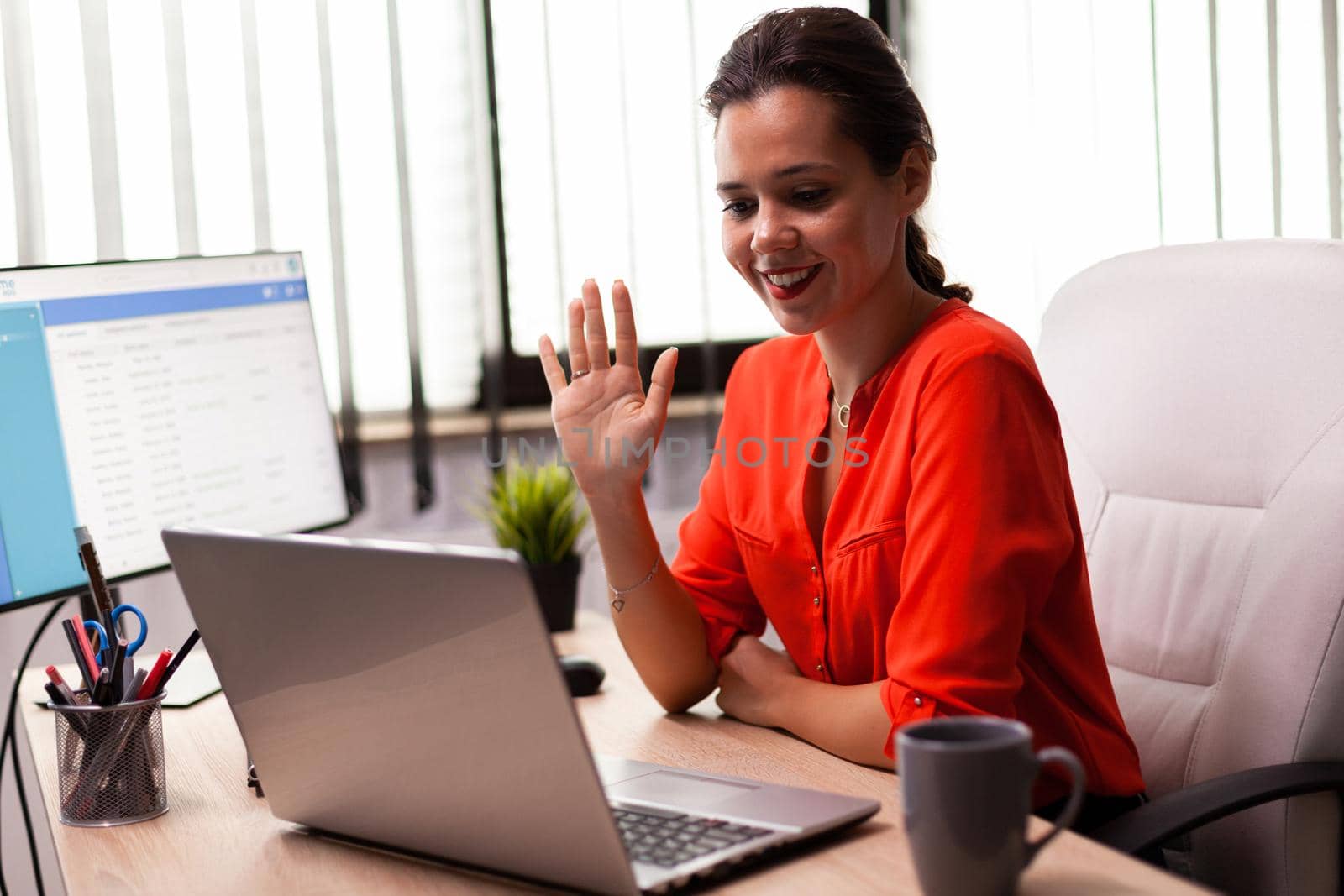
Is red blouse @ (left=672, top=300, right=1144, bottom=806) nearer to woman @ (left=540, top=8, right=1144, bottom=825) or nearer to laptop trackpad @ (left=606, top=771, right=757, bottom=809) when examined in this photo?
woman @ (left=540, top=8, right=1144, bottom=825)

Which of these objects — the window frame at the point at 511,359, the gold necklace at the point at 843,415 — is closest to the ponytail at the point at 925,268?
the gold necklace at the point at 843,415

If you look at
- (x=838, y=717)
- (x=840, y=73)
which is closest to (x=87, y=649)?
(x=838, y=717)

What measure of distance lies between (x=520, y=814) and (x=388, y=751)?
0.10 metres

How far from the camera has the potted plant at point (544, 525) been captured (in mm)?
1747

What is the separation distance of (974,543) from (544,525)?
0.87m

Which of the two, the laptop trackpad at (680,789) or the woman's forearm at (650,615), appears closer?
the laptop trackpad at (680,789)

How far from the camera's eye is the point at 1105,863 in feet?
2.54

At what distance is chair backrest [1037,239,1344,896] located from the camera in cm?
119

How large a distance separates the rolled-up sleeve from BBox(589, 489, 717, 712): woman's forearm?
0.78 feet

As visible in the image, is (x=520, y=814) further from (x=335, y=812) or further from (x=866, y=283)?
(x=866, y=283)

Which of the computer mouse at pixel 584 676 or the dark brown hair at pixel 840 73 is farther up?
the dark brown hair at pixel 840 73

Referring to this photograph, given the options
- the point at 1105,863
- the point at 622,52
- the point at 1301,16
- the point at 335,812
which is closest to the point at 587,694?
the point at 335,812

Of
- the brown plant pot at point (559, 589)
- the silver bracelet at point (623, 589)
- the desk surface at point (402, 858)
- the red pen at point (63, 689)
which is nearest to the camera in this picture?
the desk surface at point (402, 858)

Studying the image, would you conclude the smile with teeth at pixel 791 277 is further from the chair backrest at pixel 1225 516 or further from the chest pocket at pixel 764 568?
the chair backrest at pixel 1225 516
